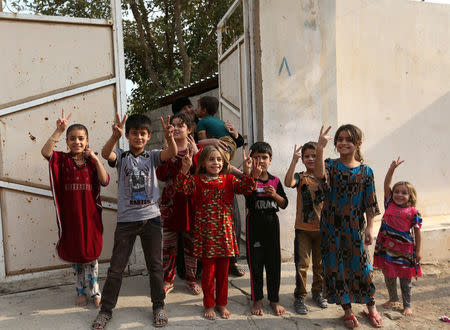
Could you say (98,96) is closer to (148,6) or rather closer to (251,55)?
A: (251,55)

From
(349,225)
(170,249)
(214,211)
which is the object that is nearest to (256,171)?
(214,211)

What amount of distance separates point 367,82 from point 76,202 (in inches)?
152

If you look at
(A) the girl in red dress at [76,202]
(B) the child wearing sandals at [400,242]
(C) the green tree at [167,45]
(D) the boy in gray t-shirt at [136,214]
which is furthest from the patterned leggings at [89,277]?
(C) the green tree at [167,45]

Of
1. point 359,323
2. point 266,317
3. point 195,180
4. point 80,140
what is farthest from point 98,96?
point 359,323

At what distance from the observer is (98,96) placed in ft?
12.0

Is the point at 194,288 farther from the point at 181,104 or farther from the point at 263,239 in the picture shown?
the point at 181,104

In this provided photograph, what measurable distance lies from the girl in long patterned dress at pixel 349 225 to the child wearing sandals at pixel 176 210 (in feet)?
3.69

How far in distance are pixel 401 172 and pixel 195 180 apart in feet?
11.1

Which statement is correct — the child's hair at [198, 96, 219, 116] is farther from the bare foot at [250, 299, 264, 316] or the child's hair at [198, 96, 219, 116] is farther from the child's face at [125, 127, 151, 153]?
the bare foot at [250, 299, 264, 316]

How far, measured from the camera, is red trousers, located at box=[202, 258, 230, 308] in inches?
113

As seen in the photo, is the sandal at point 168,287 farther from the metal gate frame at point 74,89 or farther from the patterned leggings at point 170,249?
the metal gate frame at point 74,89

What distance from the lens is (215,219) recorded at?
114 inches

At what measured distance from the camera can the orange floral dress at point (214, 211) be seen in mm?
2842

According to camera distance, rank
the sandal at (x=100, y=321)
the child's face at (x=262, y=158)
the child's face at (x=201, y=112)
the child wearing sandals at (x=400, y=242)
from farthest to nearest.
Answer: the child's face at (x=201, y=112) < the child wearing sandals at (x=400, y=242) < the child's face at (x=262, y=158) < the sandal at (x=100, y=321)
